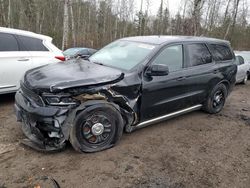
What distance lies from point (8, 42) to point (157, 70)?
3468 millimetres

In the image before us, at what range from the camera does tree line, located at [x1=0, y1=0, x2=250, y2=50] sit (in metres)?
24.5

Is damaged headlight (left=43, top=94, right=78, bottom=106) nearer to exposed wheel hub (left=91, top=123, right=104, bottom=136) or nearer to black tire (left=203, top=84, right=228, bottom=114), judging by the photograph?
exposed wheel hub (left=91, top=123, right=104, bottom=136)

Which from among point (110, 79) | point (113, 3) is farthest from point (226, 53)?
point (113, 3)

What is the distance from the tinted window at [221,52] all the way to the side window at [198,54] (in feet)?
0.76

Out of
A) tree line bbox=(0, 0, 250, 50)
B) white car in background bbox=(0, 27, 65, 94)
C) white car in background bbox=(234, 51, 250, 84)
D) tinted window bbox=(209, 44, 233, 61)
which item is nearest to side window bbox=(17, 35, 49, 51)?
white car in background bbox=(0, 27, 65, 94)

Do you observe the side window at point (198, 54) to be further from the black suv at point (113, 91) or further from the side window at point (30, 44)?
the side window at point (30, 44)

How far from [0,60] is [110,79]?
113 inches

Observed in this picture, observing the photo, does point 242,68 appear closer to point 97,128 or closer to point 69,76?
point 97,128

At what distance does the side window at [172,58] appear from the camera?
4.22 meters

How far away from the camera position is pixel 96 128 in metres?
3.51

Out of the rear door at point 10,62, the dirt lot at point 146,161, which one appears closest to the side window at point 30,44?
the rear door at point 10,62

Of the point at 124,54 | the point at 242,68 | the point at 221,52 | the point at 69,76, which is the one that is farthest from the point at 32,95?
the point at 242,68

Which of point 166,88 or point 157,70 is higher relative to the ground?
point 157,70

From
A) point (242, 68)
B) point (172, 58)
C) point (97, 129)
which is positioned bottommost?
point (97, 129)
